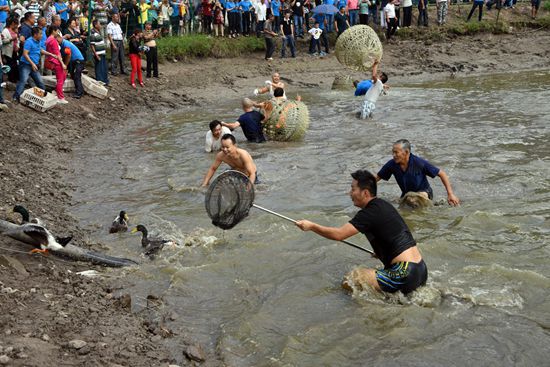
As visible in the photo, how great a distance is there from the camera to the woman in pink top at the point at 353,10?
27.3 meters

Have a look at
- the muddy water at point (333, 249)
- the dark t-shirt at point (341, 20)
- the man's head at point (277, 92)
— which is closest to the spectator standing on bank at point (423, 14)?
the dark t-shirt at point (341, 20)

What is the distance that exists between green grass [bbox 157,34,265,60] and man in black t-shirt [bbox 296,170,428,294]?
18.1 metres

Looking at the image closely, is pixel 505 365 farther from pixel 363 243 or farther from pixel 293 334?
pixel 363 243

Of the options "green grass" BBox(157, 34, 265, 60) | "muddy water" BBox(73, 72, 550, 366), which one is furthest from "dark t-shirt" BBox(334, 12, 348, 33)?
"muddy water" BBox(73, 72, 550, 366)

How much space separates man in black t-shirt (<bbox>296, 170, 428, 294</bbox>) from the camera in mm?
7086

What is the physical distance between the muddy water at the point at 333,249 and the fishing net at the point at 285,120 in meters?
0.31

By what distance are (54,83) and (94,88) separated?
1.41 metres

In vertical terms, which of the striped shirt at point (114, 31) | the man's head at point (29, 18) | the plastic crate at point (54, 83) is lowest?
the plastic crate at point (54, 83)

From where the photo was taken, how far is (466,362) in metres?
6.20

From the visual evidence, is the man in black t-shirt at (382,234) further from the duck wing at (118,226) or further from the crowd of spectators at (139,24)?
the crowd of spectators at (139,24)

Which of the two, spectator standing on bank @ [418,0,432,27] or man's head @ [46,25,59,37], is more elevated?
spectator standing on bank @ [418,0,432,27]

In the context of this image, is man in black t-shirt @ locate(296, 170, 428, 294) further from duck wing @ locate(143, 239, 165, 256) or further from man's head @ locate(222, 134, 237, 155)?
man's head @ locate(222, 134, 237, 155)

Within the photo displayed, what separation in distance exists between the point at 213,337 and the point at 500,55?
25375mm

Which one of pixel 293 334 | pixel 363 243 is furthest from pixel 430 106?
pixel 293 334
